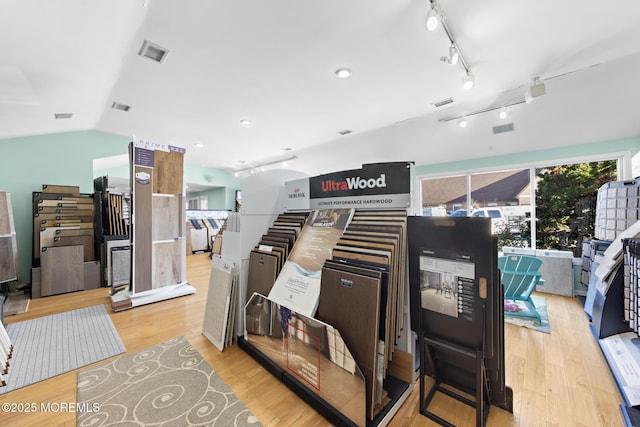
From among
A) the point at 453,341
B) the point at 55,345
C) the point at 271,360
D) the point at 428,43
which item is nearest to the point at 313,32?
the point at 428,43

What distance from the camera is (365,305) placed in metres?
1.49

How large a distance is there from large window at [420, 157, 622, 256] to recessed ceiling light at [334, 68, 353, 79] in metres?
3.16

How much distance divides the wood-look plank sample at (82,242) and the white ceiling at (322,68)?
1841mm

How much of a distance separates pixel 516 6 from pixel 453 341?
2564mm

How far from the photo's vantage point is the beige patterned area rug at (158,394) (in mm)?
1563

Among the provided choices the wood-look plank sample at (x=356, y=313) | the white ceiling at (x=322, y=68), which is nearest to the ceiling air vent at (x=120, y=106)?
the white ceiling at (x=322, y=68)

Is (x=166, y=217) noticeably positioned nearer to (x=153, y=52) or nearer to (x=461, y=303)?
(x=153, y=52)

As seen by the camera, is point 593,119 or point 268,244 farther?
point 593,119

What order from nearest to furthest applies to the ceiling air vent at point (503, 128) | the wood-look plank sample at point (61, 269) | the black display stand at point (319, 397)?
the black display stand at point (319, 397)
the wood-look plank sample at point (61, 269)
the ceiling air vent at point (503, 128)

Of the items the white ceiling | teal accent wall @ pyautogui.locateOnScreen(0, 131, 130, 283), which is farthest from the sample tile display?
teal accent wall @ pyautogui.locateOnScreen(0, 131, 130, 283)

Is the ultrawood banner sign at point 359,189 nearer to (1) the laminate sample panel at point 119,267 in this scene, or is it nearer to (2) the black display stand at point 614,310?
(2) the black display stand at point 614,310

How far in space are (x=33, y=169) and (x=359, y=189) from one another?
238 inches

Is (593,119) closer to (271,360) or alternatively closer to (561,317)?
(561,317)

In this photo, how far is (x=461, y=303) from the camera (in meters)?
1.46
